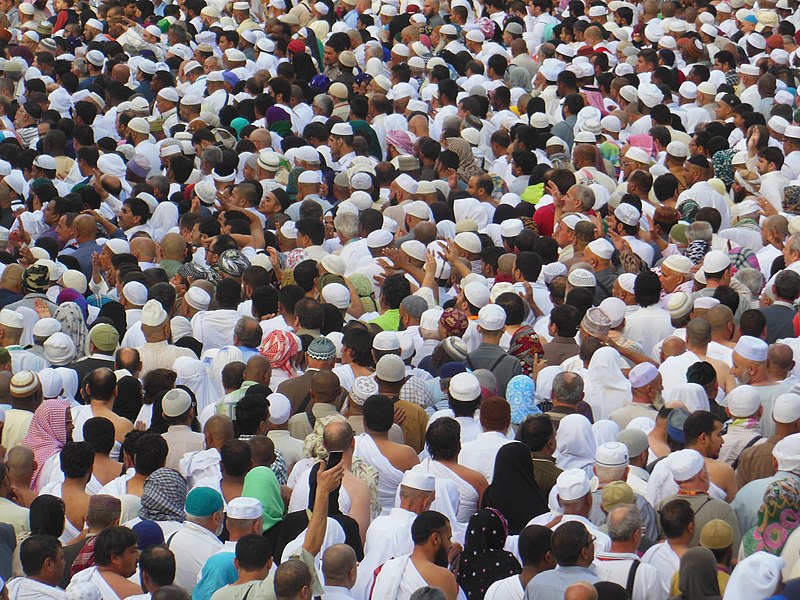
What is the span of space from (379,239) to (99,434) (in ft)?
13.1

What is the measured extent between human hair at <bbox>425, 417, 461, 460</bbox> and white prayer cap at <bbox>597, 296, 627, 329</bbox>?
7.93 ft

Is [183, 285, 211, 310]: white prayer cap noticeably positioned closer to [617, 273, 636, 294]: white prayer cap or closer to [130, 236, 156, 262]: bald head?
[130, 236, 156, 262]: bald head

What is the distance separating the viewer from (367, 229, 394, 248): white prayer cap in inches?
473

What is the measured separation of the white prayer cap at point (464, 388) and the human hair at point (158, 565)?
2.37 meters

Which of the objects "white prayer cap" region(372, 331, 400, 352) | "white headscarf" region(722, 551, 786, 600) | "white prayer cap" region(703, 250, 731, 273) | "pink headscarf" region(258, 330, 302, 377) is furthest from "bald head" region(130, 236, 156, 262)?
"white headscarf" region(722, 551, 786, 600)

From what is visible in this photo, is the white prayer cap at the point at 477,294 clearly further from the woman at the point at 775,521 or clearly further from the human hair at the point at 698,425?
the woman at the point at 775,521

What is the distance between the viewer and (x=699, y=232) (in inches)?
463

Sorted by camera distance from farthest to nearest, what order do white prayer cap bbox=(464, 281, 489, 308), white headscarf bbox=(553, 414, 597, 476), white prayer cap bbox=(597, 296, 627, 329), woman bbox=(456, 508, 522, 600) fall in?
white prayer cap bbox=(464, 281, 489, 308)
white prayer cap bbox=(597, 296, 627, 329)
white headscarf bbox=(553, 414, 597, 476)
woman bbox=(456, 508, 522, 600)

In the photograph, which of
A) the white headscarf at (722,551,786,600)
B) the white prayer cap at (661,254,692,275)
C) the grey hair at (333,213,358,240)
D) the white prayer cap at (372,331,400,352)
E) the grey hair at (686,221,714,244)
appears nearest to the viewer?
the white headscarf at (722,551,786,600)

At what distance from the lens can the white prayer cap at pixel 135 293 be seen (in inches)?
426

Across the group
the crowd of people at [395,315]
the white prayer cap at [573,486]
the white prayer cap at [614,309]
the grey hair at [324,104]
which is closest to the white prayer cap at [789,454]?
the crowd of people at [395,315]

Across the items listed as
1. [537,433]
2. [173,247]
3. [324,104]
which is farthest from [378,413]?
[324,104]

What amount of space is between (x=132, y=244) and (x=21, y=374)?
9.77 ft

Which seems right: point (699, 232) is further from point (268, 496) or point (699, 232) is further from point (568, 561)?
point (568, 561)
